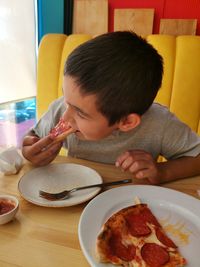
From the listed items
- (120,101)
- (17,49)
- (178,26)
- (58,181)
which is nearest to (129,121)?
(120,101)

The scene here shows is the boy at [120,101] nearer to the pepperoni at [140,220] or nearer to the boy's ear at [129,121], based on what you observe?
the boy's ear at [129,121]

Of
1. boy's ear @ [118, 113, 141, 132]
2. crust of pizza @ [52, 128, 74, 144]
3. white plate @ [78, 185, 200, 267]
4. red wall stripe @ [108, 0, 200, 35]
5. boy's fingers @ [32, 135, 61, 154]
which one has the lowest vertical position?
white plate @ [78, 185, 200, 267]

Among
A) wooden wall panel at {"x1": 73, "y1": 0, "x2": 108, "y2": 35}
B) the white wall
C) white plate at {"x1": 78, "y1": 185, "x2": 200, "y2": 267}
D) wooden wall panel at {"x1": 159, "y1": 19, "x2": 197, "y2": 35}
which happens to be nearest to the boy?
white plate at {"x1": 78, "y1": 185, "x2": 200, "y2": 267}

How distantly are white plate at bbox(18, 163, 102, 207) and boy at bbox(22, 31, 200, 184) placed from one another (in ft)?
→ 0.21

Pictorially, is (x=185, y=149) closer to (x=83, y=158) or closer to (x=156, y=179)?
(x=156, y=179)

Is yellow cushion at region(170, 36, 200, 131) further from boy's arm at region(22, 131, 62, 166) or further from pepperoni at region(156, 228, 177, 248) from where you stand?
pepperoni at region(156, 228, 177, 248)

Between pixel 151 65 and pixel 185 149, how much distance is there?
397mm

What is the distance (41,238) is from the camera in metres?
0.67

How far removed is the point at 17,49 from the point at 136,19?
3.77 feet

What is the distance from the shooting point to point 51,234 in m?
0.68

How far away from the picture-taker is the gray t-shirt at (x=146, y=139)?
112cm

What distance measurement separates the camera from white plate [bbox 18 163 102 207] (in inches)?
31.6

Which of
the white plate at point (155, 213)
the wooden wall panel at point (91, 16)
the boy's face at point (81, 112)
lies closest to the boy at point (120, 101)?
the boy's face at point (81, 112)

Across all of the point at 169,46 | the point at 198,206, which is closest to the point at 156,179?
the point at 198,206
